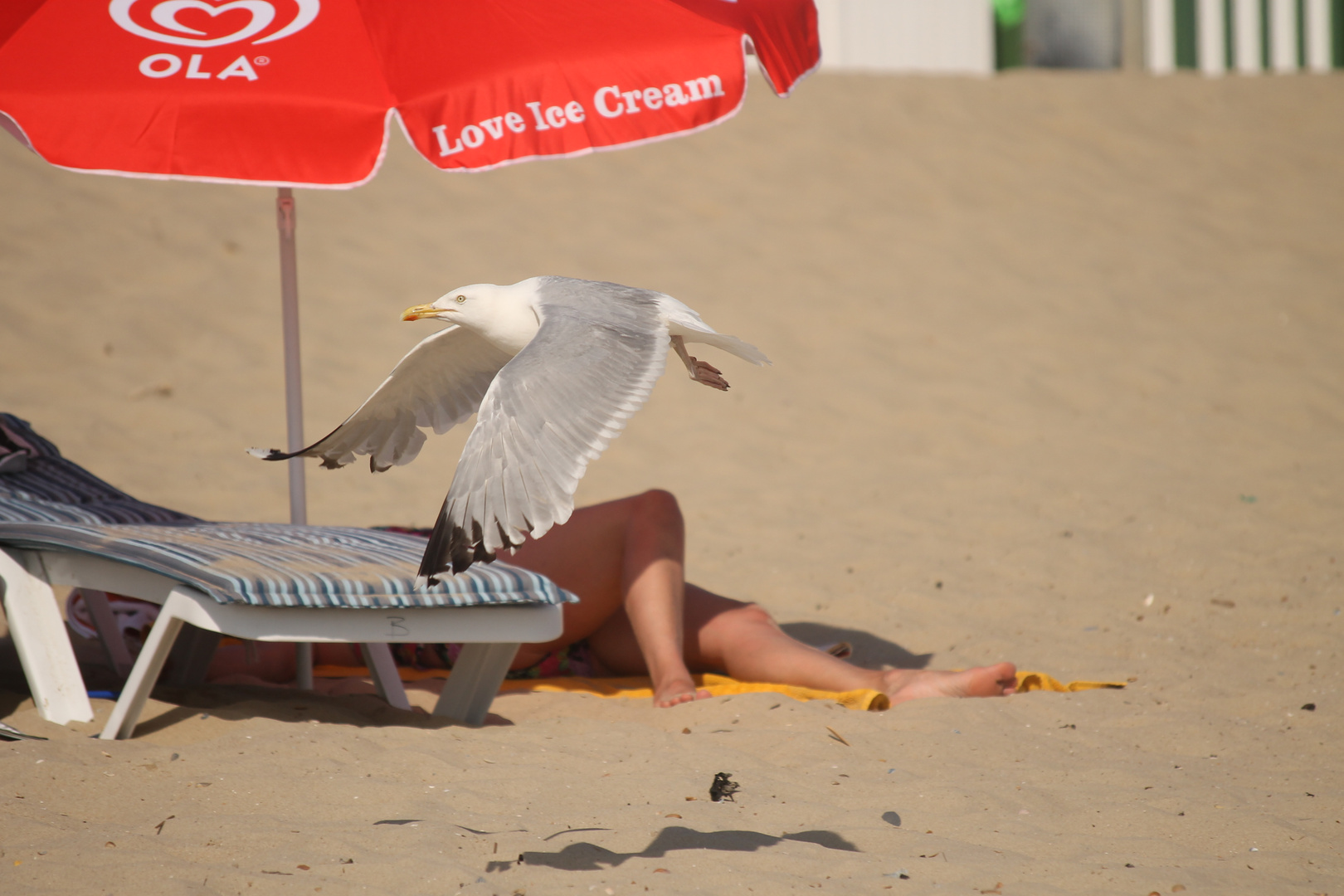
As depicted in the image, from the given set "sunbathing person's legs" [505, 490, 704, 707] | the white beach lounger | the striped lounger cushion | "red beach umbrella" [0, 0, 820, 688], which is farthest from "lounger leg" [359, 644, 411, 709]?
"red beach umbrella" [0, 0, 820, 688]

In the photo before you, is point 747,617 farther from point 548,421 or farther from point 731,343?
point 548,421

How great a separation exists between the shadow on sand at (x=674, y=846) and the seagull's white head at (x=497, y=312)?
38.4 inches

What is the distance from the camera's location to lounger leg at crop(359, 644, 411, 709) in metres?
2.97

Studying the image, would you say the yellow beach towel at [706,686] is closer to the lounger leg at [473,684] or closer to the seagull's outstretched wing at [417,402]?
the lounger leg at [473,684]

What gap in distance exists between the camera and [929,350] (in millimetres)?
7457

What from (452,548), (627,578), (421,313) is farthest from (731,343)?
(627,578)

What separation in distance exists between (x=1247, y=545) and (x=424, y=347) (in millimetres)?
3209

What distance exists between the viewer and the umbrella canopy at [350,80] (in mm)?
2576

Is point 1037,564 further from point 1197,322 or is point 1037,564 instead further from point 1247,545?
point 1197,322

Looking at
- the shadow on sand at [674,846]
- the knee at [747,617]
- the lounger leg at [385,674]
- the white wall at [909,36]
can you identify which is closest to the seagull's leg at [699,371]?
the knee at [747,617]

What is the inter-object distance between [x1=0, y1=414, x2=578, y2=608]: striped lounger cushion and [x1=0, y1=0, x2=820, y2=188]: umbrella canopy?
785mm

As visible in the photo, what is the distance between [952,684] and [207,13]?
7.71 feet

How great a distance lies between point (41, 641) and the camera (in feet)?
8.79

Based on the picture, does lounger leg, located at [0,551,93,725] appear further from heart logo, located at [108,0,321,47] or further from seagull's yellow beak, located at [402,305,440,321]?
heart logo, located at [108,0,321,47]
